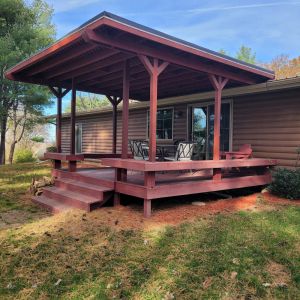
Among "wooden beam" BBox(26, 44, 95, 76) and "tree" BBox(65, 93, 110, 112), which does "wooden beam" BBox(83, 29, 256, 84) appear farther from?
"tree" BBox(65, 93, 110, 112)

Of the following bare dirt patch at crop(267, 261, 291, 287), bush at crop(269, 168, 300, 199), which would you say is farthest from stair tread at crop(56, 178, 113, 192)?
bush at crop(269, 168, 300, 199)

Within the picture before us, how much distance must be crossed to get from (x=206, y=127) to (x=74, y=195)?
191 inches

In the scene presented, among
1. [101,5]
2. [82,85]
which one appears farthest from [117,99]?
[101,5]

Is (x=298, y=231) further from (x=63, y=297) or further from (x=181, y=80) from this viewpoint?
(x=181, y=80)

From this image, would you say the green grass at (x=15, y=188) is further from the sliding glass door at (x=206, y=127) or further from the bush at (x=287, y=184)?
the bush at (x=287, y=184)

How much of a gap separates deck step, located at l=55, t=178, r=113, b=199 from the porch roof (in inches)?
87.3

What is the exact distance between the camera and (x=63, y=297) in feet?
8.98

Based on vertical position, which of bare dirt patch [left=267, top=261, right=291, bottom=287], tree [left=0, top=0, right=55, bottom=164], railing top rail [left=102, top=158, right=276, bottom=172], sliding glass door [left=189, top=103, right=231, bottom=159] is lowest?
bare dirt patch [left=267, top=261, right=291, bottom=287]

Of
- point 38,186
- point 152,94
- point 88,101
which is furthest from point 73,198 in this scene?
point 88,101

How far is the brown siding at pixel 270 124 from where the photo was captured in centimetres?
716

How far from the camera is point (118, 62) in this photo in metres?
5.80

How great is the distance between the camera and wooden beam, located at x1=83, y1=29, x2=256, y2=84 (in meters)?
4.26

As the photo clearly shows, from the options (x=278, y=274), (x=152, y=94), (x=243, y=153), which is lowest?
(x=278, y=274)

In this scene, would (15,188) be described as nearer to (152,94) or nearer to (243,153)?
(152,94)
